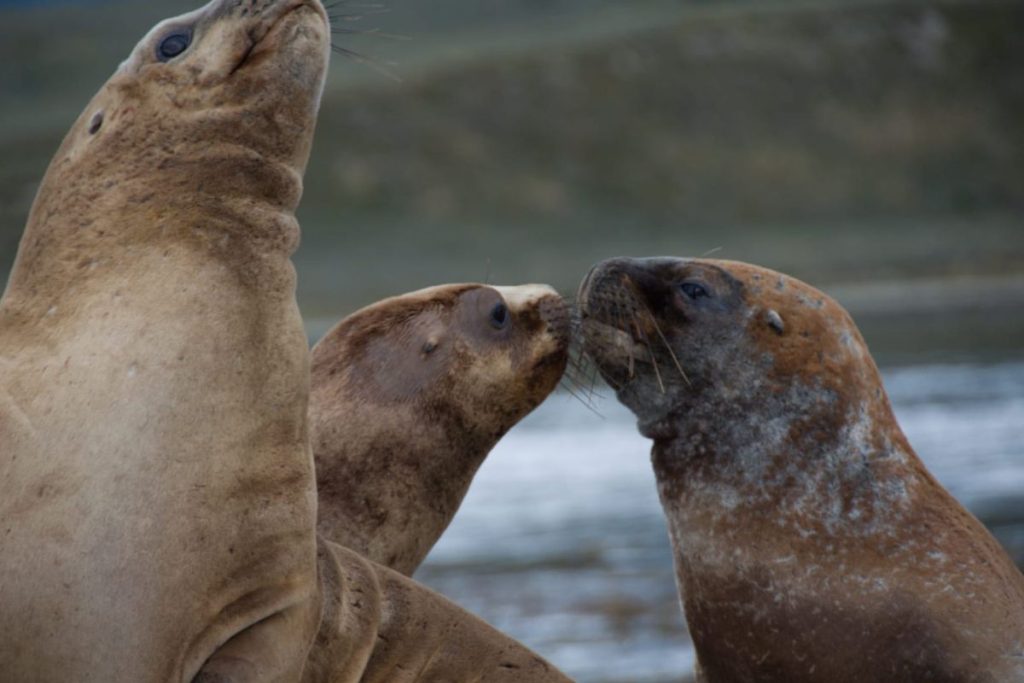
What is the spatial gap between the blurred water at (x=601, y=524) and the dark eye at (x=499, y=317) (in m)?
2.16

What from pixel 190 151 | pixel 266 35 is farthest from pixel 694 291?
pixel 190 151

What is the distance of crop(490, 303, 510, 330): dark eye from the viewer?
6395 millimetres

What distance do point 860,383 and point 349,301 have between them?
4022cm

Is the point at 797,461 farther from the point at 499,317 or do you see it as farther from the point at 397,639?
the point at 397,639

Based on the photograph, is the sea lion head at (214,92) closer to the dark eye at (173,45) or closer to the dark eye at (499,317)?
the dark eye at (173,45)

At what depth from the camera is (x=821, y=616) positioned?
555cm

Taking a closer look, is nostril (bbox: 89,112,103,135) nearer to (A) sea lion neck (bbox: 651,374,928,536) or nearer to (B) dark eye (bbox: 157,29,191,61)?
(B) dark eye (bbox: 157,29,191,61)

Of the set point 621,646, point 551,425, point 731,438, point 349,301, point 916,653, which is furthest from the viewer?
point 349,301

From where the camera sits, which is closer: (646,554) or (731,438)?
(731,438)

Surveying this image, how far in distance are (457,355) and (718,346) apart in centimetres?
86

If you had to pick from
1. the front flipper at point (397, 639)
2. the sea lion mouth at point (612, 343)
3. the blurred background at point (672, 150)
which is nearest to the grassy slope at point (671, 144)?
the blurred background at point (672, 150)

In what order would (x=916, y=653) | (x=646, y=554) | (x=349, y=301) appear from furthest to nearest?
(x=349, y=301) < (x=646, y=554) < (x=916, y=653)

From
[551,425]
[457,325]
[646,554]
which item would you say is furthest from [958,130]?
[457,325]

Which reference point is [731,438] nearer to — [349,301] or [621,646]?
[621,646]
